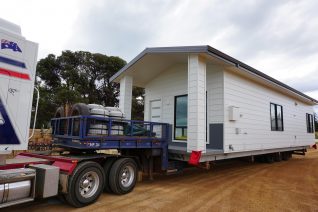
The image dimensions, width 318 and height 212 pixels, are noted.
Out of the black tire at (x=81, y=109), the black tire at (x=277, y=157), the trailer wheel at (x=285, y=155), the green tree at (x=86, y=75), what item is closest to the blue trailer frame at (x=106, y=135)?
the black tire at (x=81, y=109)

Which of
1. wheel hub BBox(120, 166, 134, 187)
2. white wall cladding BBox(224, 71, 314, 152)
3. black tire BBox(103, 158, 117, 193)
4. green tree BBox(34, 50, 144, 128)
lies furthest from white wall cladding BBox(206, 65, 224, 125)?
green tree BBox(34, 50, 144, 128)

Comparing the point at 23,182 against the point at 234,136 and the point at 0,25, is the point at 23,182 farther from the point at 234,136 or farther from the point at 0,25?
the point at 234,136

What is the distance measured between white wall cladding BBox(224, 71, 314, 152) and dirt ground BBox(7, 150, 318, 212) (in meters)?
1.60

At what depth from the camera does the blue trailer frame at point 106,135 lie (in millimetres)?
5305

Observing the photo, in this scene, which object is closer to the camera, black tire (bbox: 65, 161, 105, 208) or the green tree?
black tire (bbox: 65, 161, 105, 208)

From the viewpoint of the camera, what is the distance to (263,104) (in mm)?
10977

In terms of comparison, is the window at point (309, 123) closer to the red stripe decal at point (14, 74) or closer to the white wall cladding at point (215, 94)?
the white wall cladding at point (215, 94)

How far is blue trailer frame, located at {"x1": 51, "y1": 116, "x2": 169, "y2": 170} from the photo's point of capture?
17.4 feet

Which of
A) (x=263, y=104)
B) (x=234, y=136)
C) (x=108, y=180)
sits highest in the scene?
(x=263, y=104)

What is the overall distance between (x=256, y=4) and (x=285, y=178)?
646 cm

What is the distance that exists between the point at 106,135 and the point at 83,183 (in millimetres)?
1240

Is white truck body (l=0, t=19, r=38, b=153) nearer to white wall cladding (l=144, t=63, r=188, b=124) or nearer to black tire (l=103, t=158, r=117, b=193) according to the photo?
black tire (l=103, t=158, r=117, b=193)

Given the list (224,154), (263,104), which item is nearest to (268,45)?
(263,104)

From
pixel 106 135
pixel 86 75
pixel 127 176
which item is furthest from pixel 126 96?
pixel 86 75
